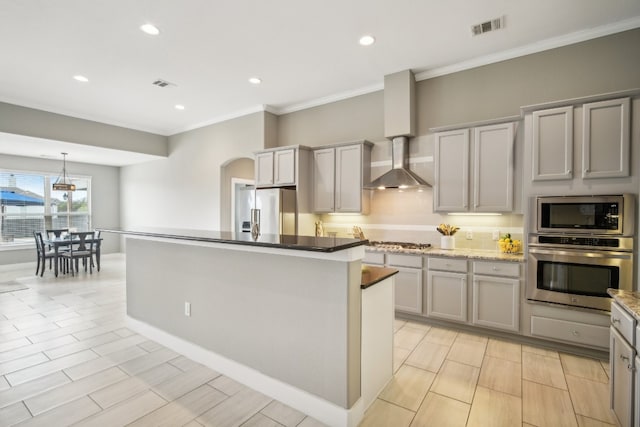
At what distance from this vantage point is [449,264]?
3.59m

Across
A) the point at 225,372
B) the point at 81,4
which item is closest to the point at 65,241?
the point at 81,4

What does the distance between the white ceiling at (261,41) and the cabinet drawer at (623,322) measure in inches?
105

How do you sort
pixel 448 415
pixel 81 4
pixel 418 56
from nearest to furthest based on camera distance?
1. pixel 448 415
2. pixel 81 4
3. pixel 418 56

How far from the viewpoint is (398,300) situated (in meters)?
3.95

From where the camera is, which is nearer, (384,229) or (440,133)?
(440,133)

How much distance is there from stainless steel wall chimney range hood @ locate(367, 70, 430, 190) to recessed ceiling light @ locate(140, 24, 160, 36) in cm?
283

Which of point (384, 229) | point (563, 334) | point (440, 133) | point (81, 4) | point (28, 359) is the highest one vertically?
point (81, 4)

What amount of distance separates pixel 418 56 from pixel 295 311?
3355 mm

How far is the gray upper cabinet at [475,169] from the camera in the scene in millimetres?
3482

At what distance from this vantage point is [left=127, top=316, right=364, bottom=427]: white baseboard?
6.64 feet

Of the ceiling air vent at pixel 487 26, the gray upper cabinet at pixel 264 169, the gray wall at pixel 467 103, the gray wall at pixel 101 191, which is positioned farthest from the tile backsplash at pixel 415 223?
the gray wall at pixel 101 191

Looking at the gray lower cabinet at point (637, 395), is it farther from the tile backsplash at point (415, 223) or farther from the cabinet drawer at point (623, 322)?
the tile backsplash at point (415, 223)

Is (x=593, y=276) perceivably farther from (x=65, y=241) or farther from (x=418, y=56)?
(x=65, y=241)

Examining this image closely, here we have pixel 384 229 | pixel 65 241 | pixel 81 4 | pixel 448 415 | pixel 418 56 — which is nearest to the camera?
pixel 448 415
